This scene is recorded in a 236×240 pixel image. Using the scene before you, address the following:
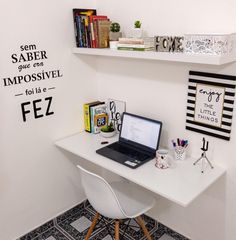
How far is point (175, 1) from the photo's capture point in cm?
162

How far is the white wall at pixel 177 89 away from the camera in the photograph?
1.54 m

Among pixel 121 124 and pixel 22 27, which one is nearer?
pixel 22 27

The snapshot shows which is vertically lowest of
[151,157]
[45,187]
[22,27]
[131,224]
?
[131,224]

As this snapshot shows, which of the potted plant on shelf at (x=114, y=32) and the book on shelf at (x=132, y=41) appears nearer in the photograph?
the book on shelf at (x=132, y=41)

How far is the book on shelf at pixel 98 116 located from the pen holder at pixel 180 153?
724 millimetres

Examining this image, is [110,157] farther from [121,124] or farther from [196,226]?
[196,226]

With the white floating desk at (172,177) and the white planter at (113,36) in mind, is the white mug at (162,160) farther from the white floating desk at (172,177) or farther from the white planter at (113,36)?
the white planter at (113,36)

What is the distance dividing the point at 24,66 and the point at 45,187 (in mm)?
925

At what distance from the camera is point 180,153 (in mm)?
1716

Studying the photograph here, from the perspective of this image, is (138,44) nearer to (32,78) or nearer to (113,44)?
(113,44)

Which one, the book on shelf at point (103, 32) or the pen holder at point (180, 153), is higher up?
the book on shelf at point (103, 32)

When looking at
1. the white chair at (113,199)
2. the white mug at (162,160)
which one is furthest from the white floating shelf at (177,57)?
the white chair at (113,199)

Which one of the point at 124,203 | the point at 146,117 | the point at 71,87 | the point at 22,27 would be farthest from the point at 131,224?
the point at 22,27

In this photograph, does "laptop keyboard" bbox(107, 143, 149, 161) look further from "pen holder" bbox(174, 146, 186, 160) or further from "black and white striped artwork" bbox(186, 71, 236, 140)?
"black and white striped artwork" bbox(186, 71, 236, 140)
